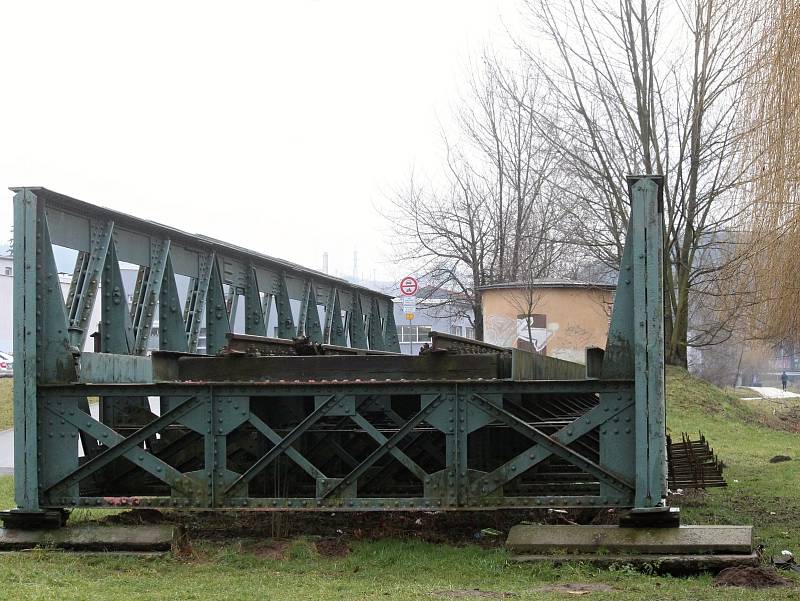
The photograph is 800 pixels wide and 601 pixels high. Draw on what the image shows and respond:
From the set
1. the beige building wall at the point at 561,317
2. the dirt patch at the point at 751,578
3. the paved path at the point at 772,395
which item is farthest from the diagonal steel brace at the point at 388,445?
the paved path at the point at 772,395

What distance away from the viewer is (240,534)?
11141mm

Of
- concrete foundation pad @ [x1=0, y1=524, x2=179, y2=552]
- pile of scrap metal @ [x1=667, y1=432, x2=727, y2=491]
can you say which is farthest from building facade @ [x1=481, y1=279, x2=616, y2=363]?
concrete foundation pad @ [x1=0, y1=524, x2=179, y2=552]

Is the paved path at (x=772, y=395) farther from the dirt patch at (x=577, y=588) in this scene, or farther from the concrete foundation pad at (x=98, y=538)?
the dirt patch at (x=577, y=588)

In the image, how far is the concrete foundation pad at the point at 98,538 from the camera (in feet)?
32.5

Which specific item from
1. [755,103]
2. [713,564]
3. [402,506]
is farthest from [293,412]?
[755,103]

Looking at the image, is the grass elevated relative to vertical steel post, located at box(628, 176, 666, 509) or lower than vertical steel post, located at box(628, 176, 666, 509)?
lower

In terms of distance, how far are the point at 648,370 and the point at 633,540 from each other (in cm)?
149

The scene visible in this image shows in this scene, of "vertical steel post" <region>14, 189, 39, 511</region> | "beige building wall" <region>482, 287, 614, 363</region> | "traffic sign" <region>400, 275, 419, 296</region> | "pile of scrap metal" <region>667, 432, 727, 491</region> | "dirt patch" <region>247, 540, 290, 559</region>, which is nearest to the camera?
"dirt patch" <region>247, 540, 290, 559</region>

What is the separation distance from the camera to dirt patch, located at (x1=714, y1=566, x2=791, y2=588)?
8.34m

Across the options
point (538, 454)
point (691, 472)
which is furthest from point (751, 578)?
point (691, 472)

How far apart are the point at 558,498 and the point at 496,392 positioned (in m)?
1.10

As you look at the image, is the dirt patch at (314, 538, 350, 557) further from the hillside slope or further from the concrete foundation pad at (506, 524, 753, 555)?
the hillside slope

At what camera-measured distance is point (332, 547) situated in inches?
402

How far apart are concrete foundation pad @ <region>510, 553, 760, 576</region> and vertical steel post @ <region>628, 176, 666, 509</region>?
31.0 inches
